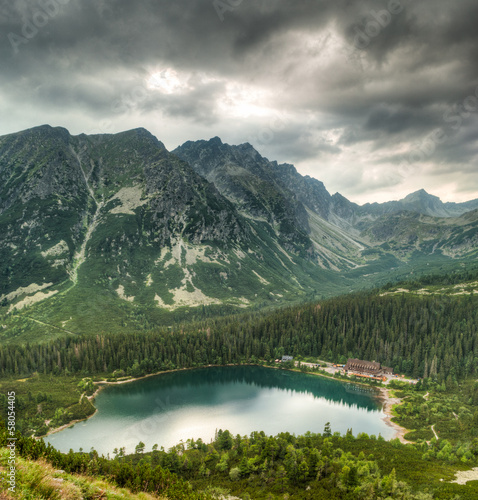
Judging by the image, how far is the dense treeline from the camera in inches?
5285

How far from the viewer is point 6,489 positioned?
13.7 metres

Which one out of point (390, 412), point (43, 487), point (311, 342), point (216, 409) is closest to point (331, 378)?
point (311, 342)

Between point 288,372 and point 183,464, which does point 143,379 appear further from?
point 183,464

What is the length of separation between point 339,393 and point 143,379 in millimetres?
82982

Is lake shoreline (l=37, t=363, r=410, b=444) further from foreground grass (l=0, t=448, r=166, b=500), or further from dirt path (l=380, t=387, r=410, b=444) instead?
foreground grass (l=0, t=448, r=166, b=500)

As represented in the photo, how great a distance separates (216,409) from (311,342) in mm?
80420

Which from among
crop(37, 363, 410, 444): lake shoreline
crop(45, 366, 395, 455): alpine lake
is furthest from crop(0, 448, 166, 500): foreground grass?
crop(37, 363, 410, 444): lake shoreline

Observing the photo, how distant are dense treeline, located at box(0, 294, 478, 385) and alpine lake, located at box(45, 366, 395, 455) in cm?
1285

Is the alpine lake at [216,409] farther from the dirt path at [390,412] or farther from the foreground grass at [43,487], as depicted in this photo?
the foreground grass at [43,487]

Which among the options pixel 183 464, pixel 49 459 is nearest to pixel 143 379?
pixel 183 464

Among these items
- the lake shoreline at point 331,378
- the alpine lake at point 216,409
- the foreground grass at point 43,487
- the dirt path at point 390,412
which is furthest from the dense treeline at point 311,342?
the foreground grass at point 43,487

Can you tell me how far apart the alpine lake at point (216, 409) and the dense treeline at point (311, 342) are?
12852 mm

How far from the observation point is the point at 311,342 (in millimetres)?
171750

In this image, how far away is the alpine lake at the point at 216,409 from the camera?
8681 cm
